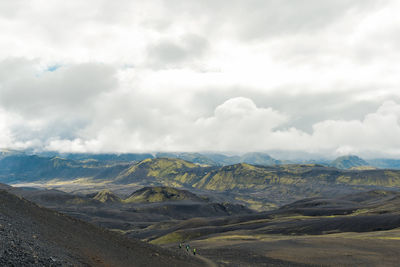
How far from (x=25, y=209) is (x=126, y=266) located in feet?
54.9

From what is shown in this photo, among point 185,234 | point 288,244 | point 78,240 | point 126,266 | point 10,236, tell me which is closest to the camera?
point 10,236

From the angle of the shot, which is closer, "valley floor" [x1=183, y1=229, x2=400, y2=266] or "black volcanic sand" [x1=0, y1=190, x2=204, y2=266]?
"black volcanic sand" [x1=0, y1=190, x2=204, y2=266]

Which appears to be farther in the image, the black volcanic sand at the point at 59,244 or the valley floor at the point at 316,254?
the valley floor at the point at 316,254

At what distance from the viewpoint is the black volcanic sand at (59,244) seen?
25859 millimetres

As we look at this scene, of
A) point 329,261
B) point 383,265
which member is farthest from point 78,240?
point 383,265

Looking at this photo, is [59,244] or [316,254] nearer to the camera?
[59,244]

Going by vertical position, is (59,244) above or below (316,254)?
above

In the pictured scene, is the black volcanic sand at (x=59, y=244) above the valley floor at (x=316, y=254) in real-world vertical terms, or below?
above

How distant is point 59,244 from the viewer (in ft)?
110

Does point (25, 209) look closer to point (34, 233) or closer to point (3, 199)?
point (3, 199)

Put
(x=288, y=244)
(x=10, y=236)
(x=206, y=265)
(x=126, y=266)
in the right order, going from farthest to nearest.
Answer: (x=288, y=244), (x=206, y=265), (x=126, y=266), (x=10, y=236)

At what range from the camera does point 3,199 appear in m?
41.4

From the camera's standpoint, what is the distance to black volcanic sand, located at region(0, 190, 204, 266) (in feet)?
84.8

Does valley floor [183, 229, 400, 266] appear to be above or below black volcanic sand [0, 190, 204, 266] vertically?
below
